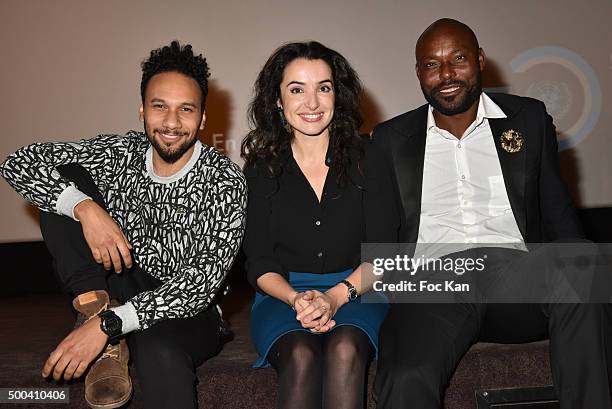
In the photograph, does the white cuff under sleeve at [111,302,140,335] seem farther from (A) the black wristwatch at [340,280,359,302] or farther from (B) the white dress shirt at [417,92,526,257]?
(B) the white dress shirt at [417,92,526,257]

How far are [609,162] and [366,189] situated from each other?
228cm

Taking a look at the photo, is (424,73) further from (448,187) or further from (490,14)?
(490,14)

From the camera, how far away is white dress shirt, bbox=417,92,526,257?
2.09 metres

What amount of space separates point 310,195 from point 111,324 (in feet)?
2.18

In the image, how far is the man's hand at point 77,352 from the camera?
1.76m

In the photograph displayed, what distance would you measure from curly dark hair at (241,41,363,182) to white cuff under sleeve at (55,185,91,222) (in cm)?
50

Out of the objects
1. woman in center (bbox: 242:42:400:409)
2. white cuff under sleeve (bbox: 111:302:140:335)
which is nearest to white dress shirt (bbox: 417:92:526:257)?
woman in center (bbox: 242:42:400:409)

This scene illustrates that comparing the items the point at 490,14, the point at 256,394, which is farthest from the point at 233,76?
the point at 256,394

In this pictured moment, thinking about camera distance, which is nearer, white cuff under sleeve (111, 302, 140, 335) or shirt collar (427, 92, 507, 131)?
white cuff under sleeve (111, 302, 140, 335)

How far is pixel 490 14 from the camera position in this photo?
12.1ft

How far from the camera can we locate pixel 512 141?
2.11 m

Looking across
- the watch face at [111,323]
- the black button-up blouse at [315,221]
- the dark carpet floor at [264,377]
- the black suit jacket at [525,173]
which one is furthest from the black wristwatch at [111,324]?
the black suit jacket at [525,173]

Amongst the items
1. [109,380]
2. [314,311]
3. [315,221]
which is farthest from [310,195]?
[109,380]

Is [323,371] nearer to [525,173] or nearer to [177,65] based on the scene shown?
[525,173]
